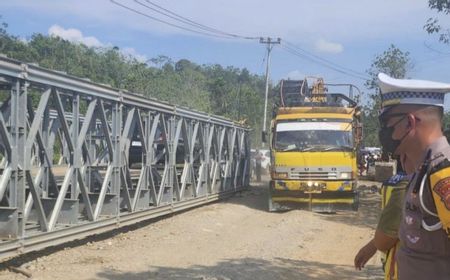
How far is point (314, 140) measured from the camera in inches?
630

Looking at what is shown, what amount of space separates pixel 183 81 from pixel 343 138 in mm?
48539

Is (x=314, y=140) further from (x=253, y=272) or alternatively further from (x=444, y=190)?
(x=444, y=190)

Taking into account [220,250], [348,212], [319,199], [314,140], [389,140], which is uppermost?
[314,140]

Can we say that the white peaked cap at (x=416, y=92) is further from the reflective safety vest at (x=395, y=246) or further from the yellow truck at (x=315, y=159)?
the yellow truck at (x=315, y=159)

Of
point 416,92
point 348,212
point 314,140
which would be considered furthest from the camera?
point 348,212

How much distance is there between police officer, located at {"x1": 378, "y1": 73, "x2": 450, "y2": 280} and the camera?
93.3 inches

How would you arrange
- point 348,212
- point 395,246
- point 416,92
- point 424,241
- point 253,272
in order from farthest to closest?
point 348,212 < point 253,272 < point 395,246 < point 416,92 < point 424,241

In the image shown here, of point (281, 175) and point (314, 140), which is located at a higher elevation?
point (314, 140)

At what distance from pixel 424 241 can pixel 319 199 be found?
13.5 metres

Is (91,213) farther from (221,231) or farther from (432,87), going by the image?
(432,87)

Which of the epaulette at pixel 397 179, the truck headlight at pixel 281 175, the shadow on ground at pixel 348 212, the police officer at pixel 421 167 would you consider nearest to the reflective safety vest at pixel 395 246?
the epaulette at pixel 397 179

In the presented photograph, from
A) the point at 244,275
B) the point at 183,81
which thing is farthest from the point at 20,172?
the point at 183,81

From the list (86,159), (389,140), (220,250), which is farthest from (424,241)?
(86,159)

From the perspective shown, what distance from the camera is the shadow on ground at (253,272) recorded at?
7824mm
